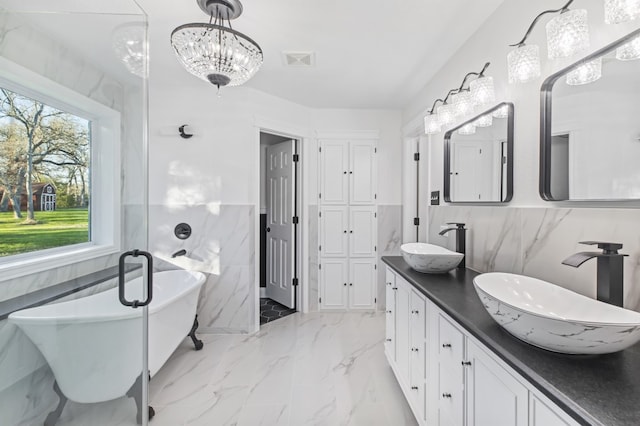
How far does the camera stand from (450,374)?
1251 millimetres

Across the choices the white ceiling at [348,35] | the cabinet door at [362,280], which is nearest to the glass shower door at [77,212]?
the white ceiling at [348,35]

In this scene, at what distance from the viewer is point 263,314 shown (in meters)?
3.49

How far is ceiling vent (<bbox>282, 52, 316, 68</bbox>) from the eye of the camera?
7.46 ft

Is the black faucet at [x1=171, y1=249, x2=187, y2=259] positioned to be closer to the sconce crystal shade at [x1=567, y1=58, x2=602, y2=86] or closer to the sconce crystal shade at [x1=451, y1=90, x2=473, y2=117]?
the sconce crystal shade at [x1=451, y1=90, x2=473, y2=117]

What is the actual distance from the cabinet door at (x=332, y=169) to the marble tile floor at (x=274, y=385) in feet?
5.01

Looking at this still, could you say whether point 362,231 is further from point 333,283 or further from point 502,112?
point 502,112

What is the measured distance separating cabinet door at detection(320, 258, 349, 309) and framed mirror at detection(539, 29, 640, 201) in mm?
2461

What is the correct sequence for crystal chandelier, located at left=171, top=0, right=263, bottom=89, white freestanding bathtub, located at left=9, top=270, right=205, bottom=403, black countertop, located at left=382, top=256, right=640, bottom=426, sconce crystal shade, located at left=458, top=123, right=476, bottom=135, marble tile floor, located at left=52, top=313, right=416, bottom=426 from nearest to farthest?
black countertop, located at left=382, top=256, right=640, bottom=426
white freestanding bathtub, located at left=9, top=270, right=205, bottom=403
crystal chandelier, located at left=171, top=0, right=263, bottom=89
marble tile floor, located at left=52, top=313, right=416, bottom=426
sconce crystal shade, located at left=458, top=123, right=476, bottom=135

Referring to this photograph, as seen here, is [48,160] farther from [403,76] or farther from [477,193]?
[403,76]

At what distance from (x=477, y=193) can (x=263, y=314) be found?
2.69 meters

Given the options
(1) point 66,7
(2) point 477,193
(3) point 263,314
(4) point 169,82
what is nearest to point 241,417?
(3) point 263,314

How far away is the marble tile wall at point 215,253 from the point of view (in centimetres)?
290

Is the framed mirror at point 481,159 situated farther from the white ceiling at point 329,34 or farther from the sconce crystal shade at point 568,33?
the white ceiling at point 329,34

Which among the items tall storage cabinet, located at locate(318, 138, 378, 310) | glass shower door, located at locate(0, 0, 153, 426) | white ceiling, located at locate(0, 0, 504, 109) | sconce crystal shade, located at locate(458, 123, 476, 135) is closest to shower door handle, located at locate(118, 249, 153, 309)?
glass shower door, located at locate(0, 0, 153, 426)
